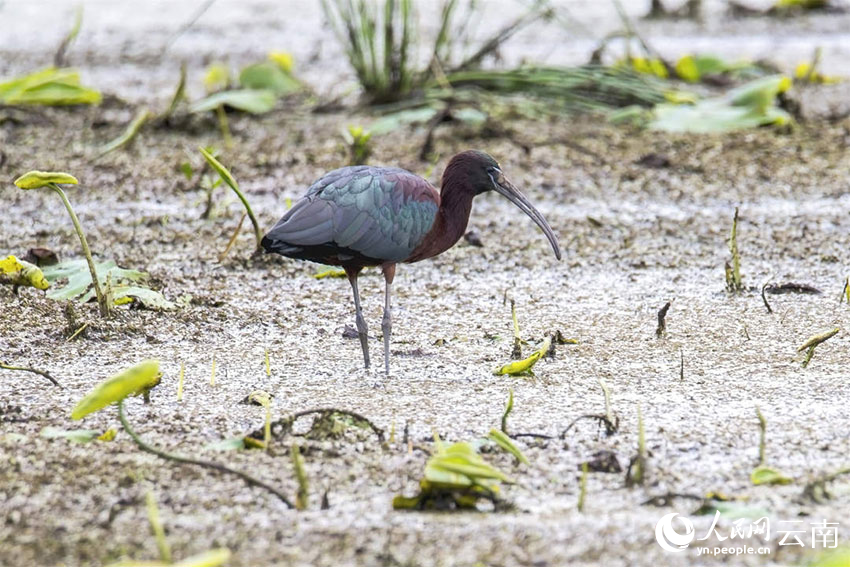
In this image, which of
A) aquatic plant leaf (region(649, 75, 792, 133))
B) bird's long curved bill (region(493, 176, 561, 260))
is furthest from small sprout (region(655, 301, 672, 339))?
aquatic plant leaf (region(649, 75, 792, 133))

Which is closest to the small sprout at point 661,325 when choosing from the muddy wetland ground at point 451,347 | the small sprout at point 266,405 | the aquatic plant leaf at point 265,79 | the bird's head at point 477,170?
the muddy wetland ground at point 451,347

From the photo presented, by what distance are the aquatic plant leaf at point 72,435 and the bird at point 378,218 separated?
83cm

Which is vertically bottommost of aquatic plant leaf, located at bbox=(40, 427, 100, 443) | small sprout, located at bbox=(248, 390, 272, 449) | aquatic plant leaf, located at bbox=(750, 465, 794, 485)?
aquatic plant leaf, located at bbox=(40, 427, 100, 443)

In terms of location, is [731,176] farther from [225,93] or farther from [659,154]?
[225,93]

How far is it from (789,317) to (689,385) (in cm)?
83

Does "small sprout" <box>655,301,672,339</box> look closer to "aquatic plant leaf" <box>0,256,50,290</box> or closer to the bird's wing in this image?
the bird's wing

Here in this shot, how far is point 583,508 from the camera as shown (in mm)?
2826

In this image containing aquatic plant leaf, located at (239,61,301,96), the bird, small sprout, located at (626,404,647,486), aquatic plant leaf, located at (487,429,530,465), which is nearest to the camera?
small sprout, located at (626,404,647,486)

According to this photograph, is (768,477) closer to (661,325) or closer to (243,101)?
(661,325)

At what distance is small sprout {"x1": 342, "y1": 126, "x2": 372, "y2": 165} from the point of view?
5.47m

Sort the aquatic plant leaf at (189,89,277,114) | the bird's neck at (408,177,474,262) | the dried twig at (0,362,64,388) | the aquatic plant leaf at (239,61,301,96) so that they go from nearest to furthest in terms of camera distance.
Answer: the dried twig at (0,362,64,388) < the bird's neck at (408,177,474,262) < the aquatic plant leaf at (189,89,277,114) < the aquatic plant leaf at (239,61,301,96)

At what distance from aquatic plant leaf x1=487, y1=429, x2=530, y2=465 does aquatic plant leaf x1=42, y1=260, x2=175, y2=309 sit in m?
1.69

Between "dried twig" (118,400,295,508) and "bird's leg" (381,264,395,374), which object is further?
"bird's leg" (381,264,395,374)

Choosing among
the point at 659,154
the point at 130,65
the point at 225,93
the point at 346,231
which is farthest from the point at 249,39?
the point at 346,231
